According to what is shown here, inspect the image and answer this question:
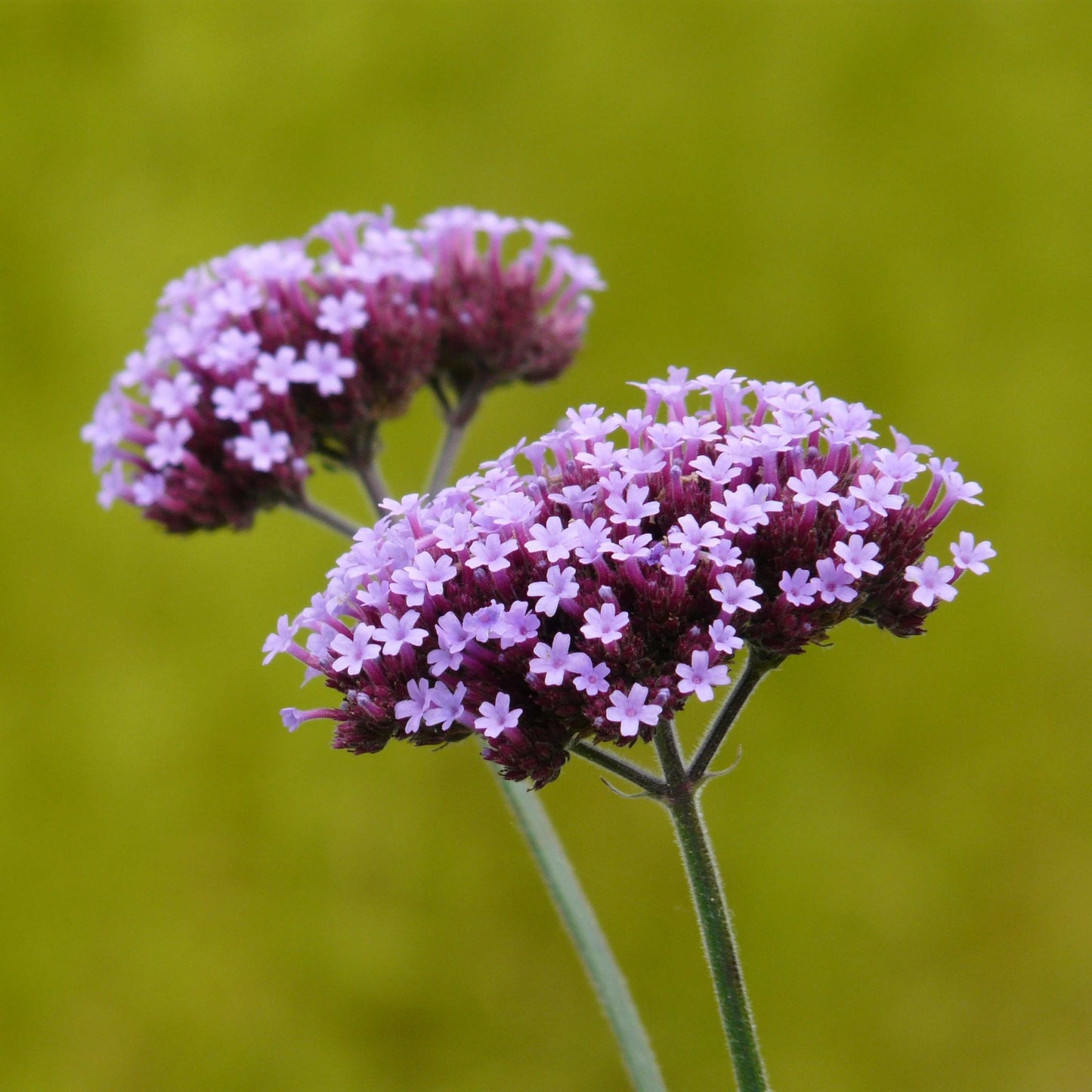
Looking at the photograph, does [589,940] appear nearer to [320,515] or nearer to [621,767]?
[621,767]

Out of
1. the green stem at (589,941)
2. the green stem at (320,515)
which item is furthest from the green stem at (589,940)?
the green stem at (320,515)

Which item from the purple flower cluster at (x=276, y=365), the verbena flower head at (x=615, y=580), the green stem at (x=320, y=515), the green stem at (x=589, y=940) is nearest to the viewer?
the verbena flower head at (x=615, y=580)

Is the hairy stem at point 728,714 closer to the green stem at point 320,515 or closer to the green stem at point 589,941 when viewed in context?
the green stem at point 589,941

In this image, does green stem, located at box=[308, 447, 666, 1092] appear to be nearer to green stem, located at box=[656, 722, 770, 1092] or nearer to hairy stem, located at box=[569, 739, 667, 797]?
green stem, located at box=[656, 722, 770, 1092]

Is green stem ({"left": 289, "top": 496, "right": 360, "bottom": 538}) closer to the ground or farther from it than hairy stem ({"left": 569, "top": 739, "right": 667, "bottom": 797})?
farther from it

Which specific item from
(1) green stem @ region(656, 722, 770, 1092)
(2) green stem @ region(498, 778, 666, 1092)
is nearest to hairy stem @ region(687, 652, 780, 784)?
(1) green stem @ region(656, 722, 770, 1092)

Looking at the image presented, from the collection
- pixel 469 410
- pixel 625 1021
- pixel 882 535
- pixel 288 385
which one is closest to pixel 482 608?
pixel 882 535

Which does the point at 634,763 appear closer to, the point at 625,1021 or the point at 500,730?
the point at 500,730
